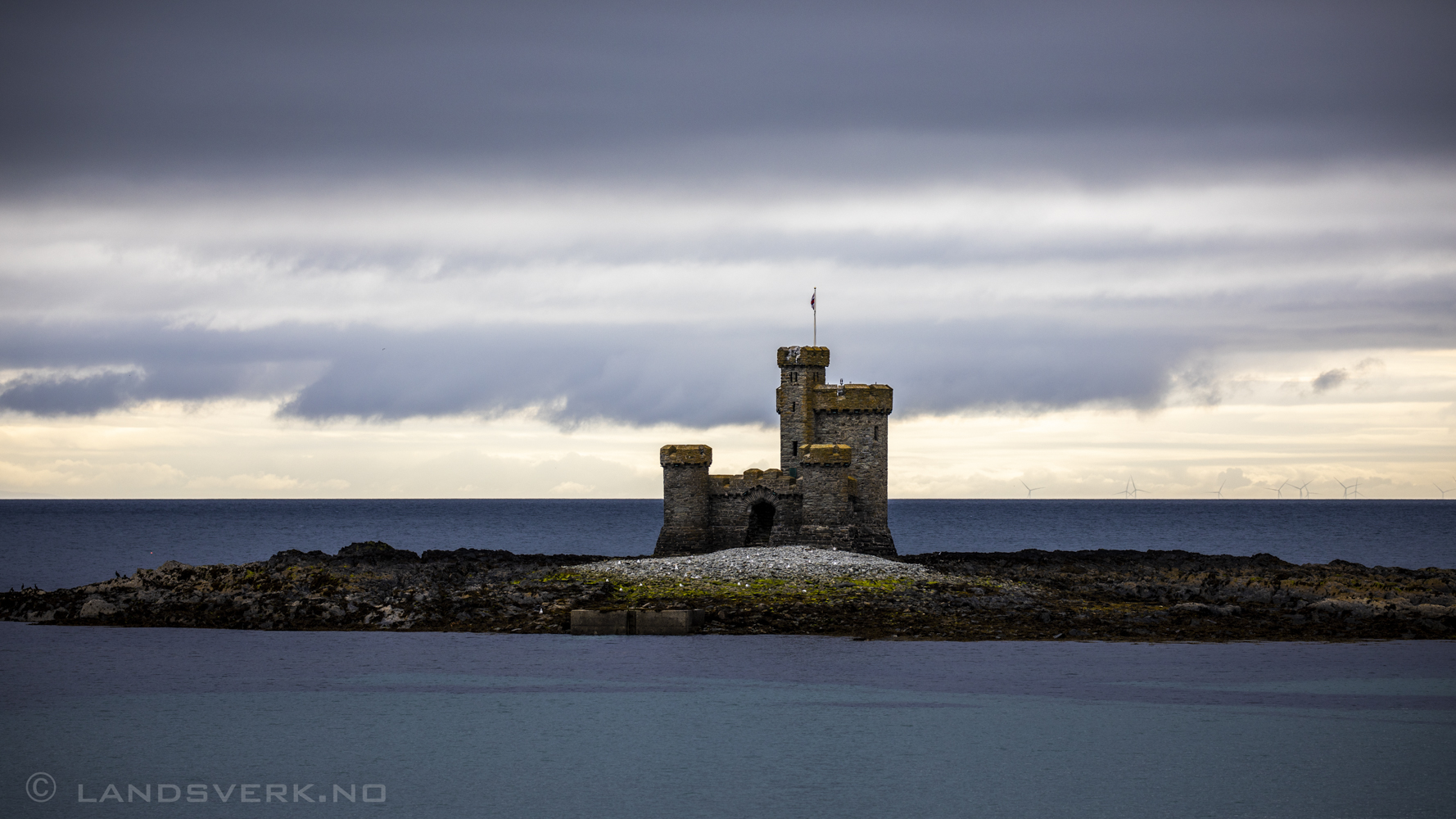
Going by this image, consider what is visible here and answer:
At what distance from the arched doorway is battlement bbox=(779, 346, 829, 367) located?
20.4ft

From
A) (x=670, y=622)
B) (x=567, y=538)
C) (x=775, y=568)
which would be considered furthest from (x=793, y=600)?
(x=567, y=538)

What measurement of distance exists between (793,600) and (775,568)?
3975 mm

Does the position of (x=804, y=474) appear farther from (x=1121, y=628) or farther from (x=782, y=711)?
(x=782, y=711)

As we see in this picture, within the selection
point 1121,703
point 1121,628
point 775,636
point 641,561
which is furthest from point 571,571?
point 1121,703

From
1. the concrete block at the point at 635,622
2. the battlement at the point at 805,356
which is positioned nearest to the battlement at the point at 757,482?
the battlement at the point at 805,356

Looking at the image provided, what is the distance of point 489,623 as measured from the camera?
41.2 m

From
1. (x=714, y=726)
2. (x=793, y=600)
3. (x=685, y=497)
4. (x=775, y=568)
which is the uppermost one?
(x=685, y=497)

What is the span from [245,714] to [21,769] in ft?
18.6

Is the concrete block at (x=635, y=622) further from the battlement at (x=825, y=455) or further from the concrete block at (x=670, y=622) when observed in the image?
the battlement at (x=825, y=455)

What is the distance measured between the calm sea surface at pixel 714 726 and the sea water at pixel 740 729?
0.27 feet

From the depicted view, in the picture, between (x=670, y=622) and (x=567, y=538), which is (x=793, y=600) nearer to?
(x=670, y=622)

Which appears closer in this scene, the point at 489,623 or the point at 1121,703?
the point at 1121,703

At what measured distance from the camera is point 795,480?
55.6m

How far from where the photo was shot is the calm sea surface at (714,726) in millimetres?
20469
